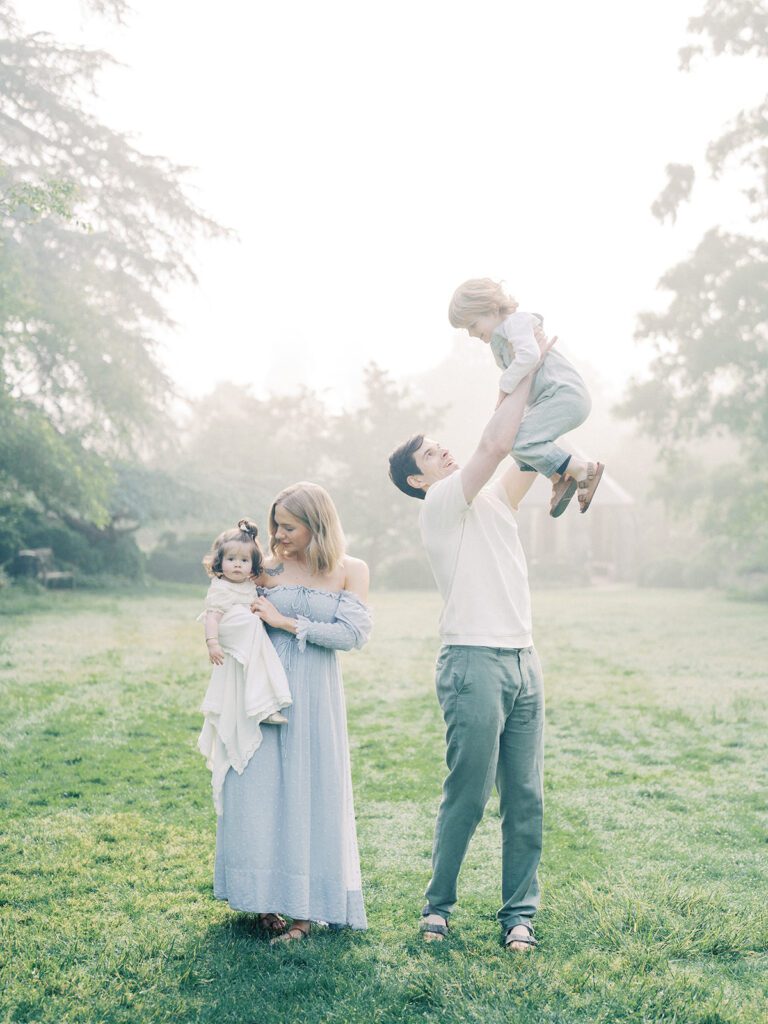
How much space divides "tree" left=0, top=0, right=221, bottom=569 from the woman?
506 inches

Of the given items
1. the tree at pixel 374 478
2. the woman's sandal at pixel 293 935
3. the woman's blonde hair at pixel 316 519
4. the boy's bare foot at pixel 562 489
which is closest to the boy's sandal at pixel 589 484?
the boy's bare foot at pixel 562 489

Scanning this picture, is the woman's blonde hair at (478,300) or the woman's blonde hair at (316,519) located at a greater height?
the woman's blonde hair at (478,300)

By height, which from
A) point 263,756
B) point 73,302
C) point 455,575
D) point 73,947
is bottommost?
point 73,947

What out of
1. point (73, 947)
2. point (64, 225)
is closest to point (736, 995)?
point (73, 947)

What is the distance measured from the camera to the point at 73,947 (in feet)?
12.9

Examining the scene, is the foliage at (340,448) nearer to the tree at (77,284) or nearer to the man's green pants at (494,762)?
the tree at (77,284)

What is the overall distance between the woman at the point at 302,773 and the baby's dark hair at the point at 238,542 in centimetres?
8

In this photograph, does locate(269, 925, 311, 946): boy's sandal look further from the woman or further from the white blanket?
the white blanket

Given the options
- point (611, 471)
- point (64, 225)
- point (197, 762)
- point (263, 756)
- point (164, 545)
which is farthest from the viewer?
point (611, 471)

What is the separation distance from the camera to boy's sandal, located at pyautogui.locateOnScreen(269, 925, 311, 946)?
12.7 feet

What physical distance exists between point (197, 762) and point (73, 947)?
3.18m

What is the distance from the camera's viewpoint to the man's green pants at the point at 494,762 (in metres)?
3.69

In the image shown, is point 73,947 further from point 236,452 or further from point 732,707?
point 236,452

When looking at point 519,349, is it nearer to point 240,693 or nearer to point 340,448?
point 240,693
